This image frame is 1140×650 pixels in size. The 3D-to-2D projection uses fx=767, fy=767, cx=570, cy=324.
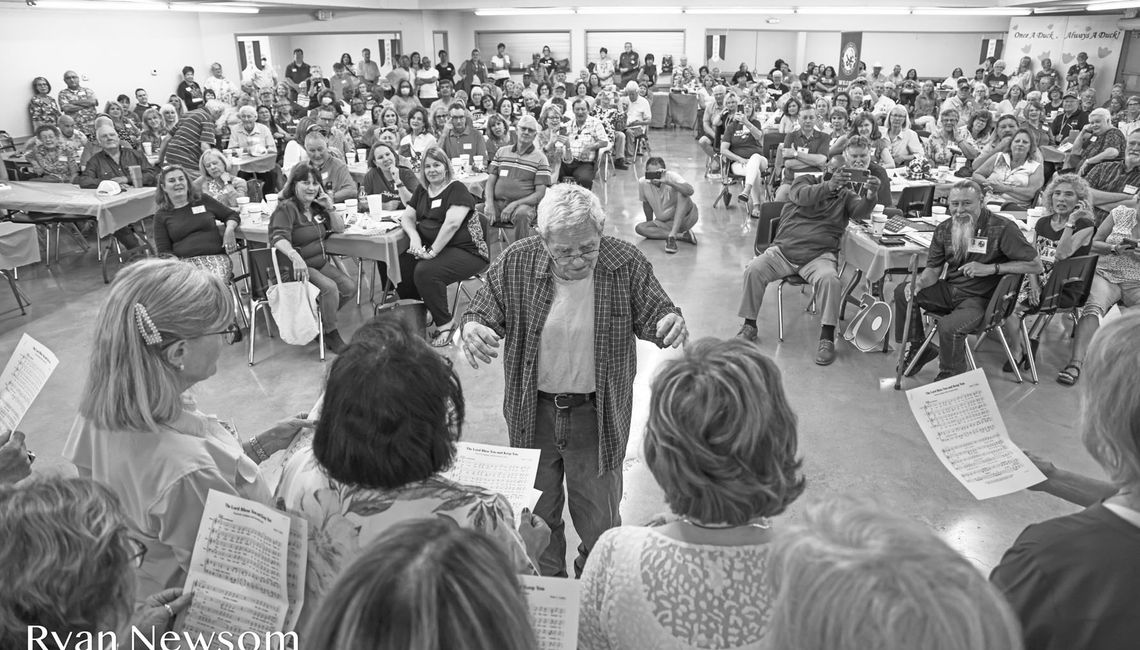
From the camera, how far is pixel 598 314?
2586 millimetres

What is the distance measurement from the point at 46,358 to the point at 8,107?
1276 cm

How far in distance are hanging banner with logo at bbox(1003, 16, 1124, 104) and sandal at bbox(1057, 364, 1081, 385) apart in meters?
14.1

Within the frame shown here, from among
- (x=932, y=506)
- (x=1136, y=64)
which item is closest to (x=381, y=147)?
(x=932, y=506)

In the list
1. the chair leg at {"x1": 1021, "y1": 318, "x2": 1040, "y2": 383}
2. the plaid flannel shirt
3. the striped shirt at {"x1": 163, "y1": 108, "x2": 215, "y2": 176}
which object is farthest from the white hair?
the striped shirt at {"x1": 163, "y1": 108, "x2": 215, "y2": 176}

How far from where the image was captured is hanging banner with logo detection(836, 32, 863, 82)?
21234 mm

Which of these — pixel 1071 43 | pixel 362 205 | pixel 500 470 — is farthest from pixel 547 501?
pixel 1071 43

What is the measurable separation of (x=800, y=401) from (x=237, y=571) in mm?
3885

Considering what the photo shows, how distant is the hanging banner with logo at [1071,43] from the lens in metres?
15.7

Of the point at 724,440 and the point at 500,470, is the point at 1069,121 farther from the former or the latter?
the point at 724,440

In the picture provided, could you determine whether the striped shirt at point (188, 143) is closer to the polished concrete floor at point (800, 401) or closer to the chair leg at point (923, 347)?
the polished concrete floor at point (800, 401)

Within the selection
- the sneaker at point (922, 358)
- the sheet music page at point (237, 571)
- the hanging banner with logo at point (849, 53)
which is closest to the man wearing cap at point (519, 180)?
the sneaker at point (922, 358)

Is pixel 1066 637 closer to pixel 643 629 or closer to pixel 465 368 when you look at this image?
pixel 643 629

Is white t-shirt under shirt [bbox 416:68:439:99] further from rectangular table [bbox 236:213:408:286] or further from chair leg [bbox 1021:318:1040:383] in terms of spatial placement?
chair leg [bbox 1021:318:1040:383]

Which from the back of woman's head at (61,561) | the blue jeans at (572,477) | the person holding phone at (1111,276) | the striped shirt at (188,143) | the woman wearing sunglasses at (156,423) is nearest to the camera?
the back of woman's head at (61,561)
